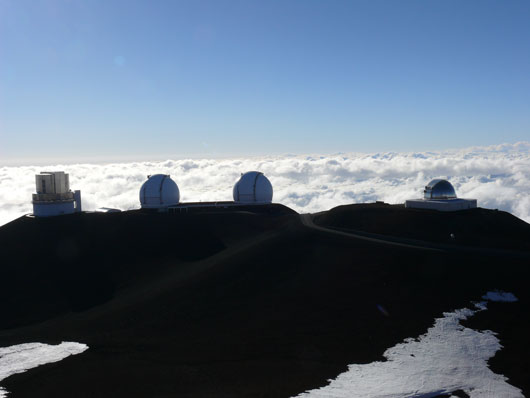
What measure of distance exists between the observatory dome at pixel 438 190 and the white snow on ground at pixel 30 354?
140ft

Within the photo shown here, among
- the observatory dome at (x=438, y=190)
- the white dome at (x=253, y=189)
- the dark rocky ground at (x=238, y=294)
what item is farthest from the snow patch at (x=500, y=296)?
the white dome at (x=253, y=189)

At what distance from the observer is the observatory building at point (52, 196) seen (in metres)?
50.4

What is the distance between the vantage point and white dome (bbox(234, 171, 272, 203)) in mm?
64562

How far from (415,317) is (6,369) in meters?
24.1

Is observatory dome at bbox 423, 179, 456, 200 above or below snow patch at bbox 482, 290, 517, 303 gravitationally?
above

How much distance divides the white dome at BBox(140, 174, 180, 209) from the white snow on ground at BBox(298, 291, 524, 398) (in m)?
44.2

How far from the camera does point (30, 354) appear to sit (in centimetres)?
2430

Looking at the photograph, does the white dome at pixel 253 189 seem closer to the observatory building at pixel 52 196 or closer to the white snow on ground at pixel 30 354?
the observatory building at pixel 52 196

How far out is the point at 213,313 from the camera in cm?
2864

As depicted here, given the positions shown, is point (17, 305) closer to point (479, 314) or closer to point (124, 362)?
point (124, 362)

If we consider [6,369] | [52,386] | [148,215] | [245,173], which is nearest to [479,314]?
[52,386]

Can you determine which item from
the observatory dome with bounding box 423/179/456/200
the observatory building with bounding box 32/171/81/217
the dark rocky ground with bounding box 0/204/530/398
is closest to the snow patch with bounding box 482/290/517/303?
the dark rocky ground with bounding box 0/204/530/398

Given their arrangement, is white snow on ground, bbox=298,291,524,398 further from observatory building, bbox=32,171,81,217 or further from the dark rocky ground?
observatory building, bbox=32,171,81,217

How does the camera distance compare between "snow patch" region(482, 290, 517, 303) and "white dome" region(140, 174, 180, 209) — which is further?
"white dome" region(140, 174, 180, 209)
